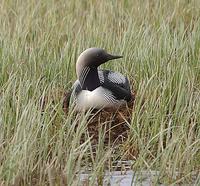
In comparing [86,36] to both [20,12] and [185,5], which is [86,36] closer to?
[20,12]

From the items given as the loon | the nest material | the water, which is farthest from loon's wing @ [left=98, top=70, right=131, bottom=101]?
the water

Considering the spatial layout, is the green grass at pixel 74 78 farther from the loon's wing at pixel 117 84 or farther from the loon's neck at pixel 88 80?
the loon's neck at pixel 88 80

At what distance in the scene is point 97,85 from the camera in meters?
6.81

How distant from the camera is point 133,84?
7.36 meters

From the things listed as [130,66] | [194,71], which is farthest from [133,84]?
[194,71]

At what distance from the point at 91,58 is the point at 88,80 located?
20 cm

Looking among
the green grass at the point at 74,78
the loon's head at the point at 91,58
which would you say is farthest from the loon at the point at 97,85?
the green grass at the point at 74,78

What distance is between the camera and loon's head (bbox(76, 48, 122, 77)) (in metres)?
6.79

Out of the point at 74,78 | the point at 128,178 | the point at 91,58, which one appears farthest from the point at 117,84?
the point at 128,178

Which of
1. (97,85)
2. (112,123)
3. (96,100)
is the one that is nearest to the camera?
(112,123)

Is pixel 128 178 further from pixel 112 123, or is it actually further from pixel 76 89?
pixel 76 89

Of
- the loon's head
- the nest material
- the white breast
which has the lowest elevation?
the nest material

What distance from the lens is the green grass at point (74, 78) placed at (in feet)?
15.6

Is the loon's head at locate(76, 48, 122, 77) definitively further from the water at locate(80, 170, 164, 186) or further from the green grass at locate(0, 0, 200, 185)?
the water at locate(80, 170, 164, 186)
